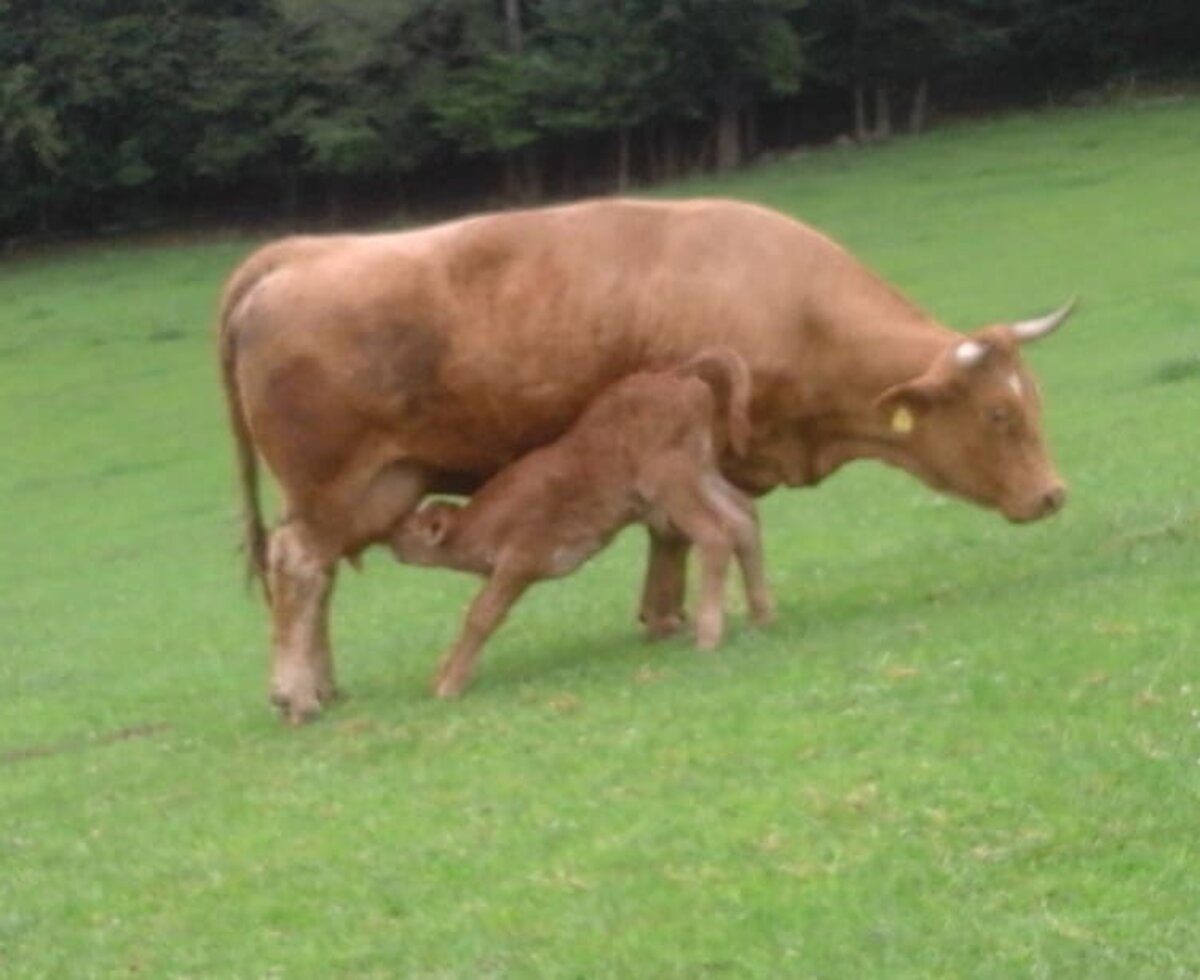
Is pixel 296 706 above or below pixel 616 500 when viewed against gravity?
below

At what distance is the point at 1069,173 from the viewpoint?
37562 mm

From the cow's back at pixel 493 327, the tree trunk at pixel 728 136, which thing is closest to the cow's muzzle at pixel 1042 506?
the cow's back at pixel 493 327

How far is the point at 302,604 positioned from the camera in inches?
507

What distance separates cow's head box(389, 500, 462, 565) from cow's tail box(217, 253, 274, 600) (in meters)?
0.79

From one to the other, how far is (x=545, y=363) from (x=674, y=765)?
144 inches

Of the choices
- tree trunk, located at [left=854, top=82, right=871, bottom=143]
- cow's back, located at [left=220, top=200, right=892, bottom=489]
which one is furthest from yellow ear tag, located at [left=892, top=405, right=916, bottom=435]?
tree trunk, located at [left=854, top=82, right=871, bottom=143]

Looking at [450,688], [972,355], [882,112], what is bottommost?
[882,112]

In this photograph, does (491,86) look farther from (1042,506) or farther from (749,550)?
(749,550)

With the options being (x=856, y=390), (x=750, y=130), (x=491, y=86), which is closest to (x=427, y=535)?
(x=856, y=390)

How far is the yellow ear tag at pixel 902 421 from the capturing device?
43.0ft

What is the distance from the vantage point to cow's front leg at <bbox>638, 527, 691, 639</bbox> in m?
13.0

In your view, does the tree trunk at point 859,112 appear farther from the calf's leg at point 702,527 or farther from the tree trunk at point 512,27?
the calf's leg at point 702,527

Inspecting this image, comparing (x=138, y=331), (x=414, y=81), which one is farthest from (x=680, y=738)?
(x=414, y=81)

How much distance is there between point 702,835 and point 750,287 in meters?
4.95
